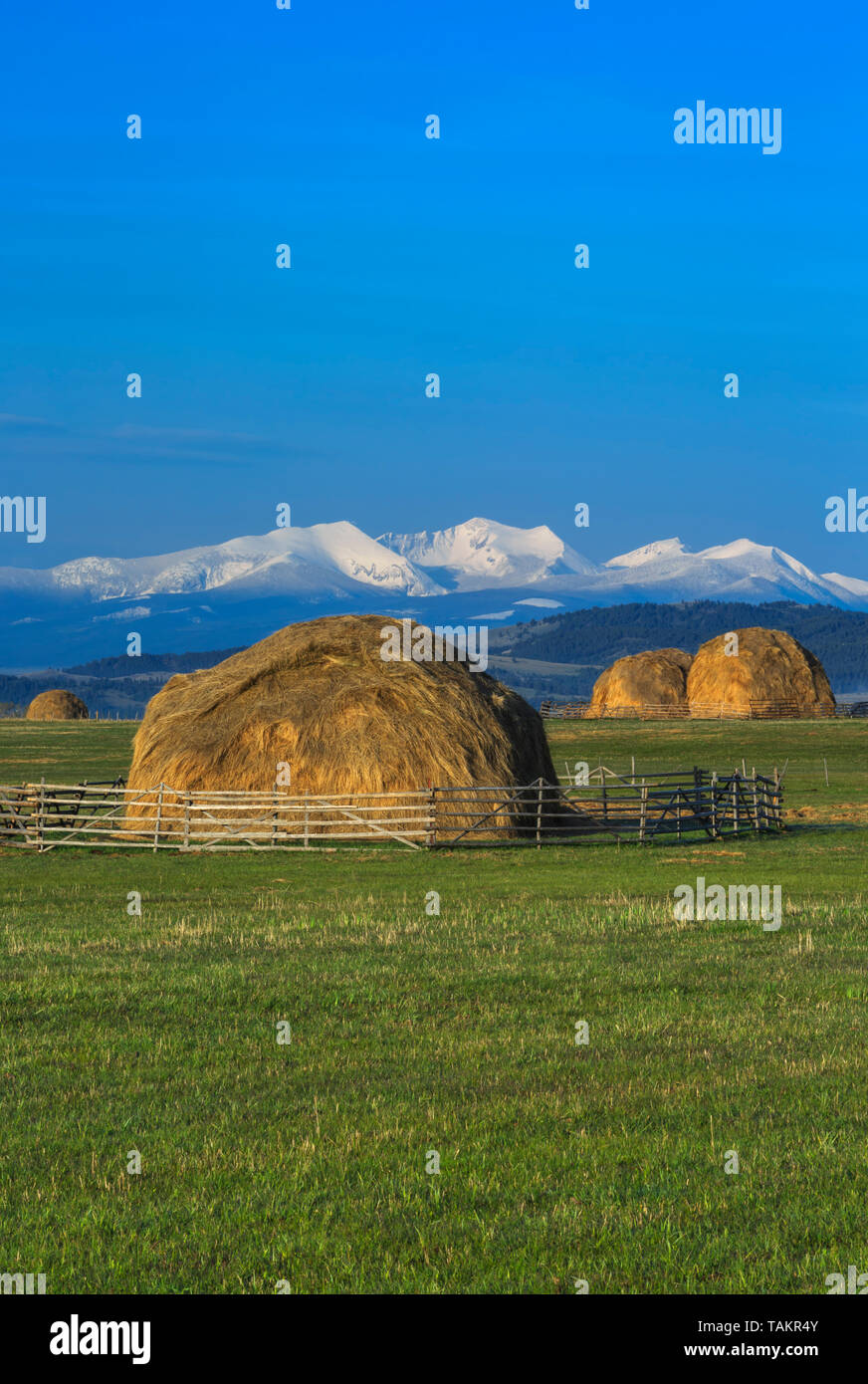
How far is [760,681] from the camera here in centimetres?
→ 8412

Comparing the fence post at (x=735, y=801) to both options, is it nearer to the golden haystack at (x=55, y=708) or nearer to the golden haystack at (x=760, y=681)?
the golden haystack at (x=760, y=681)

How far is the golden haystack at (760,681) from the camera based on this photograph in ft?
275

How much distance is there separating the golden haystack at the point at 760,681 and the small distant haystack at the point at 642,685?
8.15 ft

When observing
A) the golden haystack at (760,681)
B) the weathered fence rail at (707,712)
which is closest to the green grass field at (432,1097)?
the weathered fence rail at (707,712)

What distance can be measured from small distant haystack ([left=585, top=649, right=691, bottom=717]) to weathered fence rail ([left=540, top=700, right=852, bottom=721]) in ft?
0.42

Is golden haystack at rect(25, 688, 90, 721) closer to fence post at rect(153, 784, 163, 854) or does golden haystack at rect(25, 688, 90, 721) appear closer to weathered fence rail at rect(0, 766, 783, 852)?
weathered fence rail at rect(0, 766, 783, 852)

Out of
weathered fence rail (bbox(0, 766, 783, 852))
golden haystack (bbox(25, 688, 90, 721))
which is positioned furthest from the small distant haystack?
weathered fence rail (bbox(0, 766, 783, 852))

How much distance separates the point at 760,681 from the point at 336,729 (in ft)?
186

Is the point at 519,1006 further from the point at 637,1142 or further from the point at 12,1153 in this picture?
the point at 12,1153

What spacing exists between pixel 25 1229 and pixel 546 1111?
141 inches

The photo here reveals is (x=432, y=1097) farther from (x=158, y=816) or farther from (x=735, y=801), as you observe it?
(x=735, y=801)

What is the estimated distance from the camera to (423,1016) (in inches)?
482

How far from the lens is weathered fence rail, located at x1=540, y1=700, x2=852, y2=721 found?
8250 centimetres

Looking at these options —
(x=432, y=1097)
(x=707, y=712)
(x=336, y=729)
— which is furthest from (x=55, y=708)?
(x=432, y=1097)
